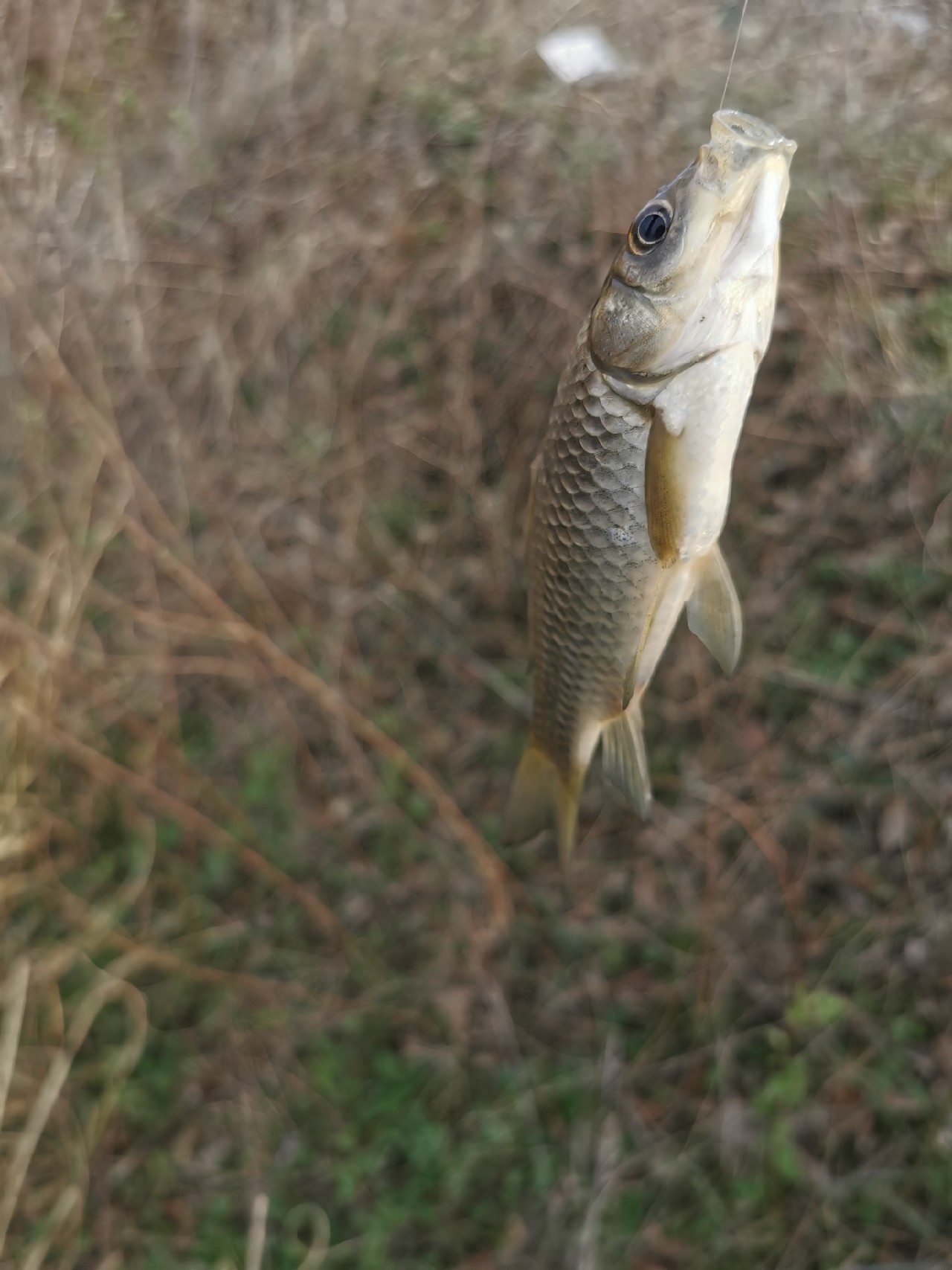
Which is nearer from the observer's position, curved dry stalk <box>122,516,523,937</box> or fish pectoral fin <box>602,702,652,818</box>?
fish pectoral fin <box>602,702,652,818</box>

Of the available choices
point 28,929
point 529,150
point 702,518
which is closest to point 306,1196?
point 28,929

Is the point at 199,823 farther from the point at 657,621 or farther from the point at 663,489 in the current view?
the point at 663,489

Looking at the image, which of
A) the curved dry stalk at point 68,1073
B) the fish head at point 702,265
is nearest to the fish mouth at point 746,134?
the fish head at point 702,265

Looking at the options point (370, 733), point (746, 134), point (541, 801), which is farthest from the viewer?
point (370, 733)

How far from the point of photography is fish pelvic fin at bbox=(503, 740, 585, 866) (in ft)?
4.69

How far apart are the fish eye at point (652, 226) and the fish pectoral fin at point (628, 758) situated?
0.60m

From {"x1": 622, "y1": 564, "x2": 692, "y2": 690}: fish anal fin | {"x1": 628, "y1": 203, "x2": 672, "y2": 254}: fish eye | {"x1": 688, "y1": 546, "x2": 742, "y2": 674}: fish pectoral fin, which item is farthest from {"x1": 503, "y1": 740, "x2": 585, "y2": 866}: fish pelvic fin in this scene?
{"x1": 628, "y1": 203, "x2": 672, "y2": 254}: fish eye

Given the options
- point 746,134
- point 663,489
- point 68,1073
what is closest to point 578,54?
point 746,134

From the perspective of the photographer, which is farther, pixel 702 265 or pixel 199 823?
pixel 199 823

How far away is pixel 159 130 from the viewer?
3484 millimetres

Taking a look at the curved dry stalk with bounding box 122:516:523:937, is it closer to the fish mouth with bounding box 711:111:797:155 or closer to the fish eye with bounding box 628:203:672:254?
the fish eye with bounding box 628:203:672:254

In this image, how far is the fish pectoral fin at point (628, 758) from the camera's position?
117 cm

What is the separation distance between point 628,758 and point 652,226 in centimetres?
70

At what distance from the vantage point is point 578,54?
2898 millimetres
